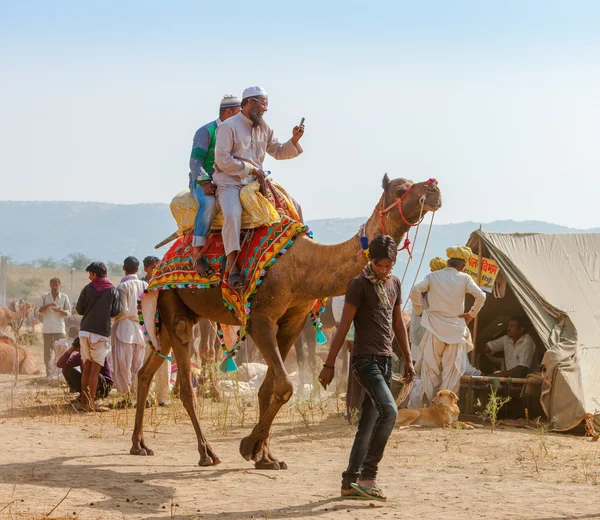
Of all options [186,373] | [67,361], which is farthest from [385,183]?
[67,361]

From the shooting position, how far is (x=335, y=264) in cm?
887

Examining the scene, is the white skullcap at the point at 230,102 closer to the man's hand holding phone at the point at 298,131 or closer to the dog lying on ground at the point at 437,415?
the man's hand holding phone at the point at 298,131

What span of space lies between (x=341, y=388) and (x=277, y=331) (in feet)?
26.1

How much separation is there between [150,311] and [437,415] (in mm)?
3782

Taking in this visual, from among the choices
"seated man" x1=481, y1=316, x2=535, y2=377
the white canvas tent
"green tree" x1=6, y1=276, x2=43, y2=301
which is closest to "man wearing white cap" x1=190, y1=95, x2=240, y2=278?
the white canvas tent

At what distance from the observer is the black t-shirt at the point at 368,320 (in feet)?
24.9

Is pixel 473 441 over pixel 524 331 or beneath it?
beneath

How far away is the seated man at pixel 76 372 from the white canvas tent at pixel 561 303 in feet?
17.2

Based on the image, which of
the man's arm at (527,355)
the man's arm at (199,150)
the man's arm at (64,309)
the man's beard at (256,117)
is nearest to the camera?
the man's beard at (256,117)

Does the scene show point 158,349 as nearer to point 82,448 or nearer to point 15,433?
point 82,448

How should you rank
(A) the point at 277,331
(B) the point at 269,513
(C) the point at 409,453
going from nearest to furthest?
1. (B) the point at 269,513
2. (A) the point at 277,331
3. (C) the point at 409,453

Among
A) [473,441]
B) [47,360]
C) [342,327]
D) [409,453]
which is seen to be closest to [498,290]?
[473,441]

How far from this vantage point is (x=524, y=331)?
14719 millimetres

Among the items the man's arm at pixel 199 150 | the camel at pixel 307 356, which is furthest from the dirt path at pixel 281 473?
the camel at pixel 307 356
